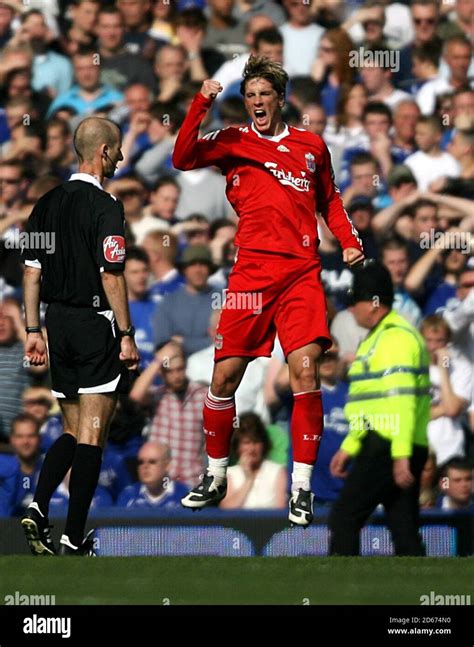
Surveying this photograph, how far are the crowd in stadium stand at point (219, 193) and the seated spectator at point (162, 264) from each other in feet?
0.04

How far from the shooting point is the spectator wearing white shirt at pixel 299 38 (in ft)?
34.7

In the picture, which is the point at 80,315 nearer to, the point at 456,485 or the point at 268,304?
the point at 268,304

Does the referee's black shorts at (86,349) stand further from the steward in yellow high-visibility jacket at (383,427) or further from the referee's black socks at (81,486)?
the steward in yellow high-visibility jacket at (383,427)

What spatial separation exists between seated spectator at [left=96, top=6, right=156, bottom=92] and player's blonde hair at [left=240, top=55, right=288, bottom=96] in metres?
3.24

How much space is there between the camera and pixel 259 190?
7.34 metres

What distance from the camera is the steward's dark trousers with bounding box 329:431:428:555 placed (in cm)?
845

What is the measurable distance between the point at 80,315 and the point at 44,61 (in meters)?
3.74

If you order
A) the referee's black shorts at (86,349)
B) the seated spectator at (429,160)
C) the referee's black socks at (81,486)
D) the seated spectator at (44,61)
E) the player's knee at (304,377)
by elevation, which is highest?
the seated spectator at (44,61)

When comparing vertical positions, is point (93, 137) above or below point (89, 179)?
above

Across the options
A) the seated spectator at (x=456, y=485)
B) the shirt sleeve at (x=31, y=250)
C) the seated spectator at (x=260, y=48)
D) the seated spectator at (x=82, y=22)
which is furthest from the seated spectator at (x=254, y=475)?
the seated spectator at (x=82, y=22)

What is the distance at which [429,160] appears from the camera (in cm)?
1042

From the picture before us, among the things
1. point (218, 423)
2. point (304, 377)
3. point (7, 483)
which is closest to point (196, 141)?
point (304, 377)

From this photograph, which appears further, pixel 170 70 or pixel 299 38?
pixel 299 38

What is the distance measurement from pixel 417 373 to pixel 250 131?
6.54 feet
